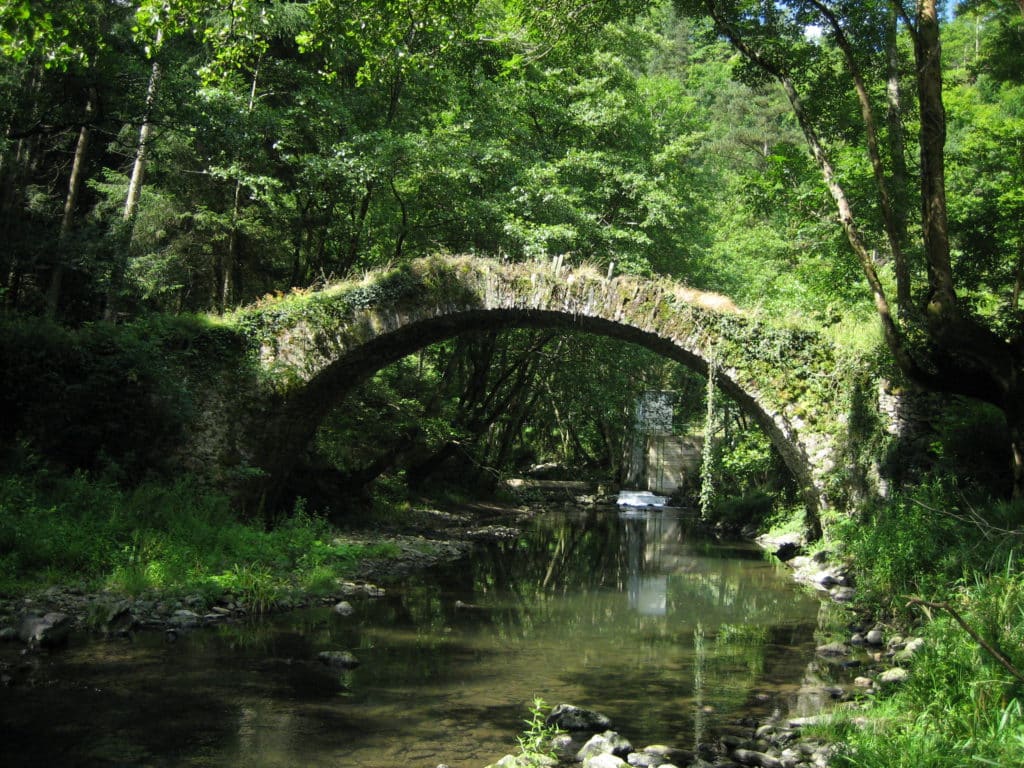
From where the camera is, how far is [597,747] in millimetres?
4695

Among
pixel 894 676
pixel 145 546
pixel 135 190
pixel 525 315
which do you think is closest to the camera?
pixel 894 676

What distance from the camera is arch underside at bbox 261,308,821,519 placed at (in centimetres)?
1188

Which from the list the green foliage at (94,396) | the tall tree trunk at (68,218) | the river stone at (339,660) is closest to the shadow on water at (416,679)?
the river stone at (339,660)

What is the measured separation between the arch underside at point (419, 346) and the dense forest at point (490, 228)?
0.95 m

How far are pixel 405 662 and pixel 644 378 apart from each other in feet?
61.3

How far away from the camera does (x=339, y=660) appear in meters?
6.52

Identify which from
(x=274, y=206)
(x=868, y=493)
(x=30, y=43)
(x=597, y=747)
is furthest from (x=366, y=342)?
(x=597, y=747)

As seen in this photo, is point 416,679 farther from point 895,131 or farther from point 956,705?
point 895,131

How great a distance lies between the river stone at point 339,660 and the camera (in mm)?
6480

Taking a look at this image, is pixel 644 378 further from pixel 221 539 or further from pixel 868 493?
pixel 221 539

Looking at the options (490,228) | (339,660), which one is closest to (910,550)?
(339,660)

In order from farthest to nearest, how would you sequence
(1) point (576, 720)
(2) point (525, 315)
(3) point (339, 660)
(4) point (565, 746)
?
(2) point (525, 315) → (3) point (339, 660) → (1) point (576, 720) → (4) point (565, 746)

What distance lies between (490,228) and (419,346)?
357cm

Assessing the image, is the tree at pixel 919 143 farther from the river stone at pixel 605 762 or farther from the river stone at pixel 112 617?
the river stone at pixel 112 617
